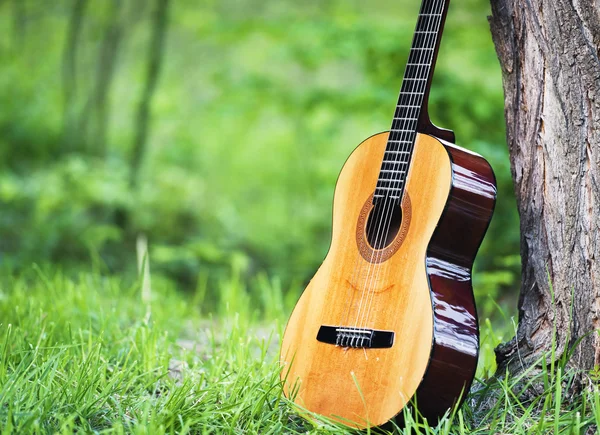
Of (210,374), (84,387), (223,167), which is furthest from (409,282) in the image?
(223,167)

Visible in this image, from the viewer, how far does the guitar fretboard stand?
1.88 m

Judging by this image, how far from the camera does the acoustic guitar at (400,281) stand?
1643mm

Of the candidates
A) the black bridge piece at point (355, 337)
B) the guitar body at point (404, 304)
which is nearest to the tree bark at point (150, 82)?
the guitar body at point (404, 304)

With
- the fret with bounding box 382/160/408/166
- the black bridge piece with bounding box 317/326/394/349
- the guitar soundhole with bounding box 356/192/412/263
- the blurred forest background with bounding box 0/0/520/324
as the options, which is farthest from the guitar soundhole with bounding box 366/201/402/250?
the blurred forest background with bounding box 0/0/520/324

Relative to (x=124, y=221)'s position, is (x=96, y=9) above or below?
above

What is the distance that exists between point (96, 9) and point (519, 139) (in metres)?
6.45

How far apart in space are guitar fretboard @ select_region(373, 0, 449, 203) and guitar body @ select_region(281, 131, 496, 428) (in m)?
0.03

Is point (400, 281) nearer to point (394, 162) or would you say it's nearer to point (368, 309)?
point (368, 309)

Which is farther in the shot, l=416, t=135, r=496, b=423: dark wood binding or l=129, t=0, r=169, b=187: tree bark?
l=129, t=0, r=169, b=187: tree bark

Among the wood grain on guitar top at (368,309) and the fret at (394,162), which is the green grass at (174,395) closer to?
the wood grain on guitar top at (368,309)

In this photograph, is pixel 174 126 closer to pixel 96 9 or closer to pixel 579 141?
pixel 96 9

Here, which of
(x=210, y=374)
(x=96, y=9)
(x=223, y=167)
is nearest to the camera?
(x=210, y=374)

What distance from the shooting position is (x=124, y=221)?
6293 millimetres

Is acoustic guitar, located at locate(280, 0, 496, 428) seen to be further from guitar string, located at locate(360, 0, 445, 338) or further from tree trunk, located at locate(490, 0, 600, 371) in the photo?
tree trunk, located at locate(490, 0, 600, 371)
